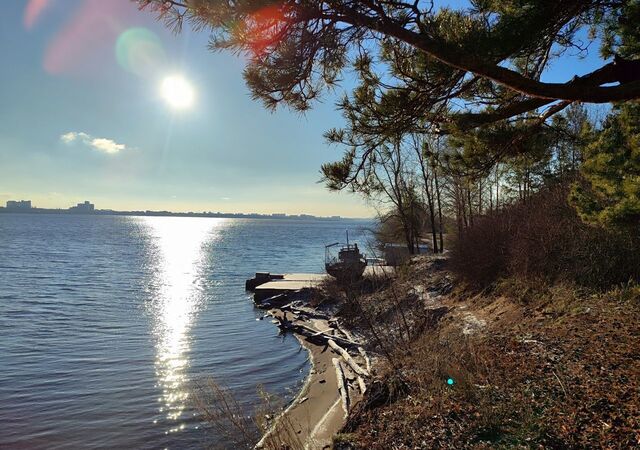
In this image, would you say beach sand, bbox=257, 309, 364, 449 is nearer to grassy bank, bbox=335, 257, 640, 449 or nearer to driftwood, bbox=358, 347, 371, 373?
driftwood, bbox=358, 347, 371, 373

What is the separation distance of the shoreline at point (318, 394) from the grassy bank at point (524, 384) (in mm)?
847

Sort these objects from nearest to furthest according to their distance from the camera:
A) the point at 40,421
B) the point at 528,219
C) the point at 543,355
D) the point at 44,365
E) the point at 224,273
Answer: the point at 543,355, the point at 40,421, the point at 528,219, the point at 44,365, the point at 224,273

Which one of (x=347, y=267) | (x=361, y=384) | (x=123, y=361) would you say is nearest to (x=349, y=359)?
(x=361, y=384)

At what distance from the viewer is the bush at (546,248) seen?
30.5 ft

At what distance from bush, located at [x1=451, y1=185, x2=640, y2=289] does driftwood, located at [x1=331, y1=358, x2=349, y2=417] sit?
4.96 metres

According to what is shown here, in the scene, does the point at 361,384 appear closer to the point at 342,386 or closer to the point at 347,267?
the point at 342,386

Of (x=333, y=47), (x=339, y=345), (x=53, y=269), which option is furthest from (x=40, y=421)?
(x=53, y=269)

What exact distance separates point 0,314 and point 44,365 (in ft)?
30.5

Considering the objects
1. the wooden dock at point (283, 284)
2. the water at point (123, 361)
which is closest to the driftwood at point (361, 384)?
the water at point (123, 361)

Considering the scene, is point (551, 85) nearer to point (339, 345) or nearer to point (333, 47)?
point (333, 47)

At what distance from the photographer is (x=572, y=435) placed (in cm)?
444

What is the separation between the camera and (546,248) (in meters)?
11.1

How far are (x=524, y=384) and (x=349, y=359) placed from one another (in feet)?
23.9

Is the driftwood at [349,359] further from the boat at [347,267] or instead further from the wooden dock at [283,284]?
the wooden dock at [283,284]
